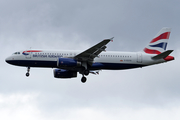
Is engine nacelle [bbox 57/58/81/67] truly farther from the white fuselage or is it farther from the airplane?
the white fuselage

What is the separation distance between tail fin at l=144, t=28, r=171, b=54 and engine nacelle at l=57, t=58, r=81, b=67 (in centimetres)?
1193

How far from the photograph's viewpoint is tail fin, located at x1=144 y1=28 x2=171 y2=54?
4983 centimetres

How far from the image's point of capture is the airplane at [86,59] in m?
43.5

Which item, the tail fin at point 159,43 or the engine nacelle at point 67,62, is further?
the tail fin at point 159,43

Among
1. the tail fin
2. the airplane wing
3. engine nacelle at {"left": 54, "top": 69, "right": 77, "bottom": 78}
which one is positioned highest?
the tail fin

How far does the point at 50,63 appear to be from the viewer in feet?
146

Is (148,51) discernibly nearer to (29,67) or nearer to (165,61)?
(165,61)

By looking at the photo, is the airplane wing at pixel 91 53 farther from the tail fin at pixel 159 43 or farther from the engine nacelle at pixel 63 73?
the tail fin at pixel 159 43

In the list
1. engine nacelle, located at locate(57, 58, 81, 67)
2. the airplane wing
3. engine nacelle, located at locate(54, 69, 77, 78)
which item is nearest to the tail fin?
the airplane wing

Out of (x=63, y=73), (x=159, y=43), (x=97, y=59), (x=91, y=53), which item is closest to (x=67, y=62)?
(x=91, y=53)

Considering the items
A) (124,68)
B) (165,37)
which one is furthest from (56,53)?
(165,37)

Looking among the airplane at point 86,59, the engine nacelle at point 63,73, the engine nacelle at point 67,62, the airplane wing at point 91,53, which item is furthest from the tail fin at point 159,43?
the engine nacelle at point 67,62

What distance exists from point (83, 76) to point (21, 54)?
30.2 feet

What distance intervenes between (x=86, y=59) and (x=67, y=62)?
109 inches
